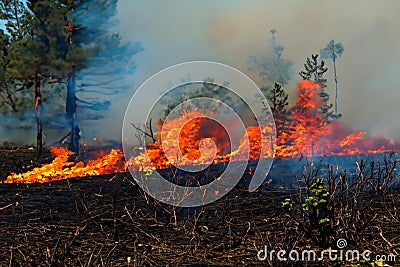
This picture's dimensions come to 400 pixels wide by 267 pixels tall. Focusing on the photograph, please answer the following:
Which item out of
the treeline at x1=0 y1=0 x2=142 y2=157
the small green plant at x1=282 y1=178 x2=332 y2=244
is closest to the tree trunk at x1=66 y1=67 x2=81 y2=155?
the treeline at x1=0 y1=0 x2=142 y2=157

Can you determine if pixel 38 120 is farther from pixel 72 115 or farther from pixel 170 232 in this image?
pixel 170 232

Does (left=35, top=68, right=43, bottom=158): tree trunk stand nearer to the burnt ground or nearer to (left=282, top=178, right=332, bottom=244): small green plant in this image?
the burnt ground

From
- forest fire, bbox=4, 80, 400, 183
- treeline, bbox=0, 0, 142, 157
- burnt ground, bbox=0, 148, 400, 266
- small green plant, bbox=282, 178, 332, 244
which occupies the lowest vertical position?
burnt ground, bbox=0, 148, 400, 266

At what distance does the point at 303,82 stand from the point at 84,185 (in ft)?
49.0

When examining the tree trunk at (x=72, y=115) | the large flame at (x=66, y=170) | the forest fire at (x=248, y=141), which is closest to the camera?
the large flame at (x=66, y=170)

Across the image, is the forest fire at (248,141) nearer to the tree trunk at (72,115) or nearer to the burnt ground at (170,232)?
the tree trunk at (72,115)

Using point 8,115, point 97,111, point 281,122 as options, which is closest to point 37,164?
point 97,111

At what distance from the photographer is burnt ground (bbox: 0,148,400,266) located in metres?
4.71

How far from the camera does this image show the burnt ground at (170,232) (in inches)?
185

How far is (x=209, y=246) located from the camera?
208 inches

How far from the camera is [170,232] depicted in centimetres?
621

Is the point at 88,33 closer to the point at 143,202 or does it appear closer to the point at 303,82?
the point at 303,82

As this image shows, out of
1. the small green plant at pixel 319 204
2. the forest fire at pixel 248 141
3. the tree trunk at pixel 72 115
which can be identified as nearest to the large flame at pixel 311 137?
the forest fire at pixel 248 141

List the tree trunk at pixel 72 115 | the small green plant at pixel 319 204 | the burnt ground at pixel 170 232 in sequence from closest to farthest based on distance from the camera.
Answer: the burnt ground at pixel 170 232 → the small green plant at pixel 319 204 → the tree trunk at pixel 72 115
